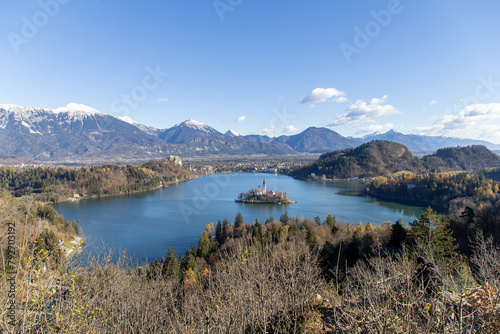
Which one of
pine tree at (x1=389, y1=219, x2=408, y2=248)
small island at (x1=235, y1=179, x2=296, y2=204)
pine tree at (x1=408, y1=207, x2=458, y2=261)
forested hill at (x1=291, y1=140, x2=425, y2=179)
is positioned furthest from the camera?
forested hill at (x1=291, y1=140, x2=425, y2=179)

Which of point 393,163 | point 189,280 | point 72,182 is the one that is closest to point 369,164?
point 393,163

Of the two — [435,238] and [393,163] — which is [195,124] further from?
[435,238]

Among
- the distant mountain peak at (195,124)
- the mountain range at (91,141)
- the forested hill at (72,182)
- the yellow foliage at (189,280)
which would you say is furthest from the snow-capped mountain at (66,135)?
the yellow foliage at (189,280)

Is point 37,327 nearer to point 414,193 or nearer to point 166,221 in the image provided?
point 166,221

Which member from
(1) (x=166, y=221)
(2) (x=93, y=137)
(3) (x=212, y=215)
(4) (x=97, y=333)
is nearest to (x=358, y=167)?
(3) (x=212, y=215)

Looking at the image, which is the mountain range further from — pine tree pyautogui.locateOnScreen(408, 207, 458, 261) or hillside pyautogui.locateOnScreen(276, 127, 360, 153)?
pine tree pyautogui.locateOnScreen(408, 207, 458, 261)

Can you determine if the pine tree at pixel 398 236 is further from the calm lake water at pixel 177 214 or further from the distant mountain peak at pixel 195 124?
the distant mountain peak at pixel 195 124

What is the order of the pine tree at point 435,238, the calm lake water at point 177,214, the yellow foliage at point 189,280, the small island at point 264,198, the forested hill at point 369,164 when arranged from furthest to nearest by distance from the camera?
the forested hill at point 369,164 < the small island at point 264,198 < the calm lake water at point 177,214 < the pine tree at point 435,238 < the yellow foliage at point 189,280

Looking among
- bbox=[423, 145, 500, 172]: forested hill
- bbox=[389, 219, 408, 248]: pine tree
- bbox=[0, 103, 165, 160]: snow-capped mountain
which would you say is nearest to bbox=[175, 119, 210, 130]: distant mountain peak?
bbox=[0, 103, 165, 160]: snow-capped mountain

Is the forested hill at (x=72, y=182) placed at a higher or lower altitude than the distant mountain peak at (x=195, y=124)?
lower
